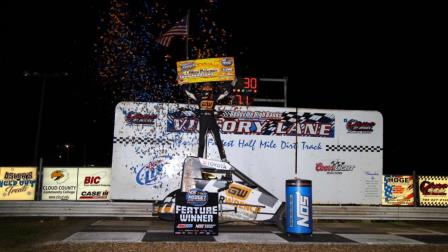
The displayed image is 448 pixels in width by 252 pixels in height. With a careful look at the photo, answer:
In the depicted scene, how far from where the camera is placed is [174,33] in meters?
16.5

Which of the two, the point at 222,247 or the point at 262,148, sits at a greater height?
the point at 262,148

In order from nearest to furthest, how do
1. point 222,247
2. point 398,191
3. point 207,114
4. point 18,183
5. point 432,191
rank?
point 222,247
point 207,114
point 18,183
point 398,191
point 432,191

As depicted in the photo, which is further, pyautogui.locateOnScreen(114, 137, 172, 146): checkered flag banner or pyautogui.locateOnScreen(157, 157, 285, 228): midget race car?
pyautogui.locateOnScreen(114, 137, 172, 146): checkered flag banner

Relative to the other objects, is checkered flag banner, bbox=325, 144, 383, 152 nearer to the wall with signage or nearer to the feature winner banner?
the feature winner banner

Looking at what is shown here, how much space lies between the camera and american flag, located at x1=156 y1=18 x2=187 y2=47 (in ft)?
53.8

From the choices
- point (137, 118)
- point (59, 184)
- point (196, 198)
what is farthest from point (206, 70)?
point (59, 184)

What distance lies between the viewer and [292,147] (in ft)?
48.2

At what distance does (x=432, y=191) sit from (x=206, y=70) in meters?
9.41

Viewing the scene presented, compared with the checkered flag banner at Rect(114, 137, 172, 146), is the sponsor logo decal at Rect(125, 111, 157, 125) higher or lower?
higher

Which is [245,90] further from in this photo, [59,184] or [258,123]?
[59,184]

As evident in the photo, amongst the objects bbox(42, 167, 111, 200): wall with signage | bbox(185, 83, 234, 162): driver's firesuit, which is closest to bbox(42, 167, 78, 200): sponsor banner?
bbox(42, 167, 111, 200): wall with signage

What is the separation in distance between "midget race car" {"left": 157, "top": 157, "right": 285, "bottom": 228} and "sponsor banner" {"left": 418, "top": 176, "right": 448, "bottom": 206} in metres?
6.55

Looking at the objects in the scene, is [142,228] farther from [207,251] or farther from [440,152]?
[440,152]

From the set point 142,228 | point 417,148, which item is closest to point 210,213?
point 142,228
